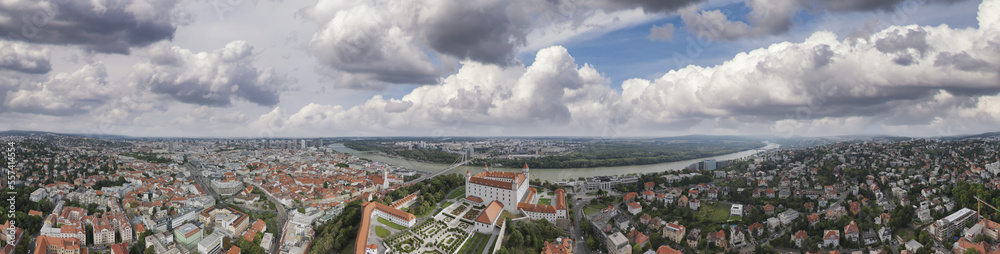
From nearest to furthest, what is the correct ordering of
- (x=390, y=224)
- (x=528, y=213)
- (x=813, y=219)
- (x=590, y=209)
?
(x=390, y=224) → (x=813, y=219) → (x=528, y=213) → (x=590, y=209)

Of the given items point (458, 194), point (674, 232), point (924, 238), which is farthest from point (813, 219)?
point (458, 194)

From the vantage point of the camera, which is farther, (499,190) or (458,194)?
(458,194)

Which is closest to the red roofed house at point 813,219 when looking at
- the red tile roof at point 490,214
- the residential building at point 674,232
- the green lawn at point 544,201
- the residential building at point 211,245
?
the residential building at point 674,232

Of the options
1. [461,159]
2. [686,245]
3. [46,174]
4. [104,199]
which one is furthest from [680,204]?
[46,174]

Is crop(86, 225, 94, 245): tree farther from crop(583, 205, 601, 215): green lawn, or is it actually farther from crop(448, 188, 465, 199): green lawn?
crop(583, 205, 601, 215): green lawn

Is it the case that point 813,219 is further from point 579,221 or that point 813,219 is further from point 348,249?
point 348,249

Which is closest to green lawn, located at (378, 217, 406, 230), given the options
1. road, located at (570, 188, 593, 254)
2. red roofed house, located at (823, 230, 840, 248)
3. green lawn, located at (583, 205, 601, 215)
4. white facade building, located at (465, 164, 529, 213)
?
white facade building, located at (465, 164, 529, 213)

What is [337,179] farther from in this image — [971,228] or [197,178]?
[971,228]

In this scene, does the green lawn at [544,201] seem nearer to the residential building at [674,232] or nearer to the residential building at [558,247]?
the residential building at [674,232]

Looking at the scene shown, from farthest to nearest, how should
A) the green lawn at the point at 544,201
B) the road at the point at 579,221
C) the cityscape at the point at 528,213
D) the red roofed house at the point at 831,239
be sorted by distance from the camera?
1. the green lawn at the point at 544,201
2. the road at the point at 579,221
3. the red roofed house at the point at 831,239
4. the cityscape at the point at 528,213
